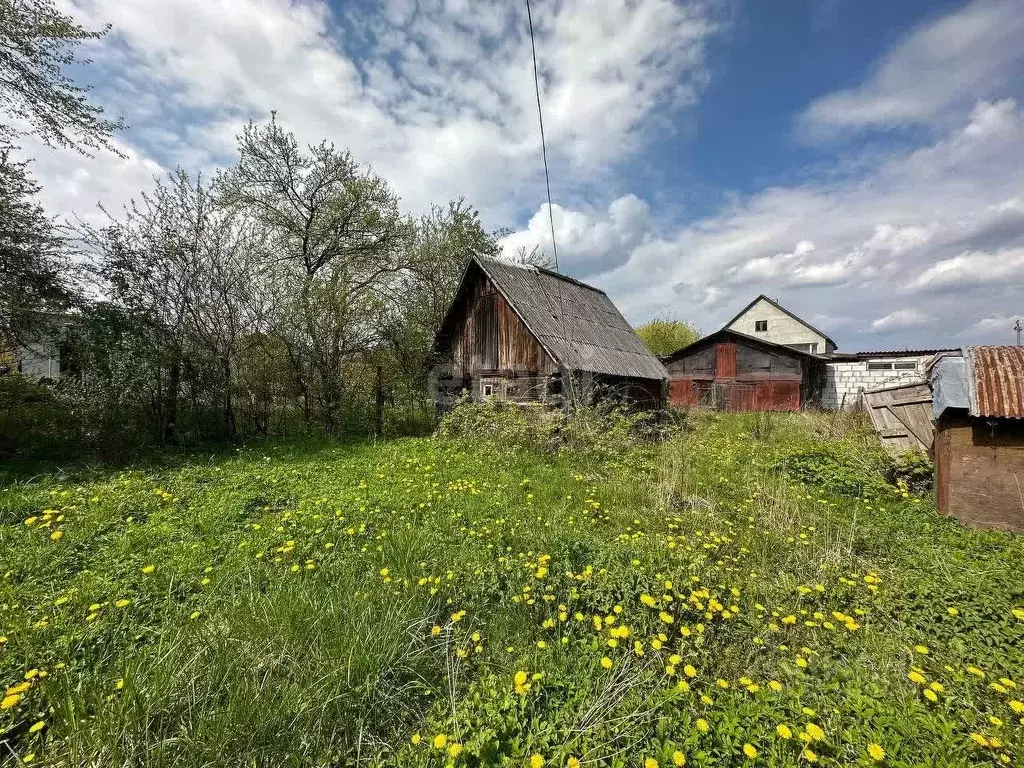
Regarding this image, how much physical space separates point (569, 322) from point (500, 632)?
38.0 ft

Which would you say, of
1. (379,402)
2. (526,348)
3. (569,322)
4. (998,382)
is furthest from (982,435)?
(379,402)

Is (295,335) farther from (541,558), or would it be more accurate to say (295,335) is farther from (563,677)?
(563,677)

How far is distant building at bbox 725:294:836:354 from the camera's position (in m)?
34.3

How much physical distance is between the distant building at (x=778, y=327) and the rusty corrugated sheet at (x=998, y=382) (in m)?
31.0

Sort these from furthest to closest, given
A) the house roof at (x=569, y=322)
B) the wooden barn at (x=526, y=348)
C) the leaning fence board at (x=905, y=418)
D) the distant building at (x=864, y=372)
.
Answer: the distant building at (x=864, y=372)
the house roof at (x=569, y=322)
the wooden barn at (x=526, y=348)
the leaning fence board at (x=905, y=418)

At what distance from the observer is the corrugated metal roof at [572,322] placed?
11961mm

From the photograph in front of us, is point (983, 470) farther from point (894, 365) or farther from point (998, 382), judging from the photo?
point (894, 365)

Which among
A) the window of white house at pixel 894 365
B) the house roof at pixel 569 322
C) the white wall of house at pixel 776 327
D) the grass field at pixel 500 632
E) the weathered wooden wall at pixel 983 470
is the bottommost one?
the grass field at pixel 500 632

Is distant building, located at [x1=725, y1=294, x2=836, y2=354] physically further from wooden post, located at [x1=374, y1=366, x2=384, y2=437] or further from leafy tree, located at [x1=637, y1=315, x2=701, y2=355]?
wooden post, located at [x1=374, y1=366, x2=384, y2=437]

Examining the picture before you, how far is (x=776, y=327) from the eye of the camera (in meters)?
35.9

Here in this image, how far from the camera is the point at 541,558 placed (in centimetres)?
380

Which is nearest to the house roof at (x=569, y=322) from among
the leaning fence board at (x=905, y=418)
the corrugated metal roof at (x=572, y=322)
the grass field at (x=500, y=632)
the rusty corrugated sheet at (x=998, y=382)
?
the corrugated metal roof at (x=572, y=322)

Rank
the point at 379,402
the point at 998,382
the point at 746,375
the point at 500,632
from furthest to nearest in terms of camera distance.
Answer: the point at 746,375, the point at 379,402, the point at 998,382, the point at 500,632

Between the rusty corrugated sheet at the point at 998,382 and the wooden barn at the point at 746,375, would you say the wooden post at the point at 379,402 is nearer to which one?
the rusty corrugated sheet at the point at 998,382
